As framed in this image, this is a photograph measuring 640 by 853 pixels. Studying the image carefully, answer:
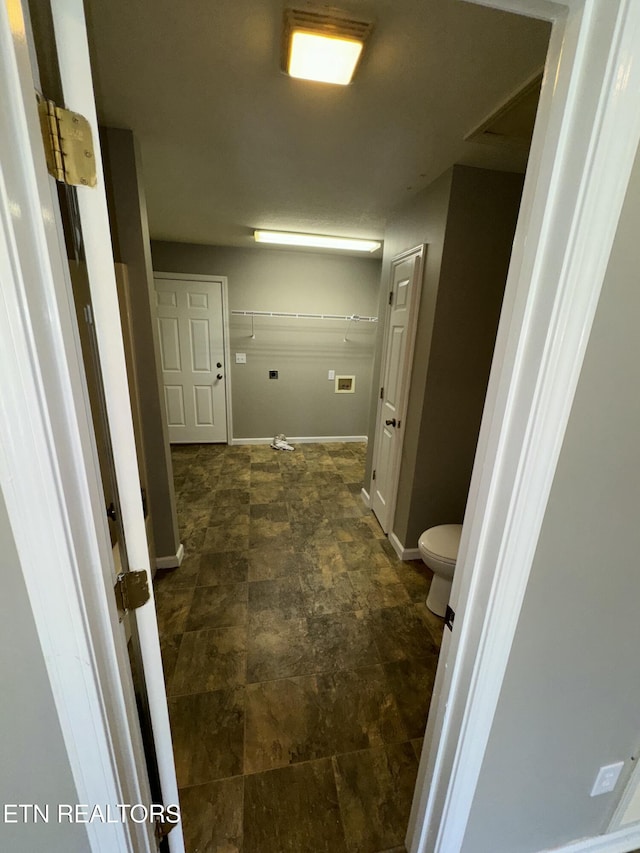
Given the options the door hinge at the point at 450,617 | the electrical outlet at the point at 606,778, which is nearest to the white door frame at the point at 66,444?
the door hinge at the point at 450,617

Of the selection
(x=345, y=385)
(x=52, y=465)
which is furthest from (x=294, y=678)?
(x=345, y=385)

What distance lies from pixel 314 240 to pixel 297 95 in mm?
2258

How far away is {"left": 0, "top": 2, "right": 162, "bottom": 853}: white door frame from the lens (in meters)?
0.44

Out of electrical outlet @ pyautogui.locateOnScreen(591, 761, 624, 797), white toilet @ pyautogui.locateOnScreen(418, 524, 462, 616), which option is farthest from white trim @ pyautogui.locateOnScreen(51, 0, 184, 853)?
white toilet @ pyautogui.locateOnScreen(418, 524, 462, 616)

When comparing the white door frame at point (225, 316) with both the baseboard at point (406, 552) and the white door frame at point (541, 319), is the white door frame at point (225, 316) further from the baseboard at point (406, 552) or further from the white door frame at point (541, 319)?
the white door frame at point (541, 319)

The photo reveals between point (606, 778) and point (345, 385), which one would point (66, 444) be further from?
point (345, 385)

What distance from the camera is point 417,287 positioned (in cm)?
214

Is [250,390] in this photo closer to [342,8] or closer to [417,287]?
[417,287]

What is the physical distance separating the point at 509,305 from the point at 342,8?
1.07 meters

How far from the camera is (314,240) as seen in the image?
350cm

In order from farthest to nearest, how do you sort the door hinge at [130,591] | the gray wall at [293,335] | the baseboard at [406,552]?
the gray wall at [293,335] < the baseboard at [406,552] < the door hinge at [130,591]

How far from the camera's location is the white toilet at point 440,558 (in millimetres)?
1813

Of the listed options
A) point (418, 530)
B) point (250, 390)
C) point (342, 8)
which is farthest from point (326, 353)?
point (342, 8)

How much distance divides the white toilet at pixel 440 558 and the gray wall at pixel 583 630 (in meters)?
0.87
